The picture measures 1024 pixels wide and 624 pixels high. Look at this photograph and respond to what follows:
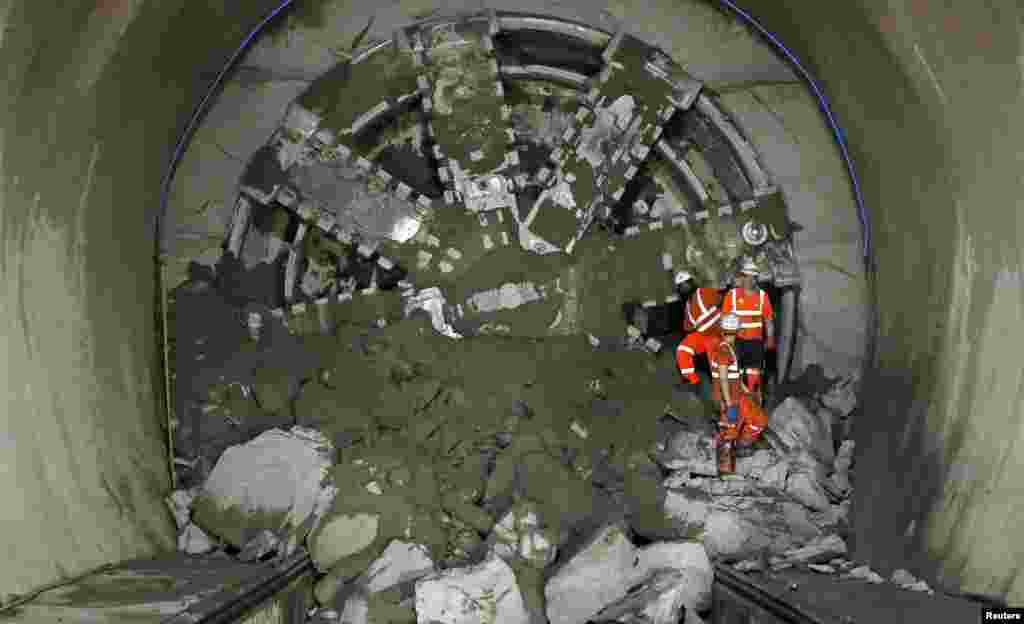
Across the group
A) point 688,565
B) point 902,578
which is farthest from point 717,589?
point 902,578

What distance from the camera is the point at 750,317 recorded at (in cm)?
512

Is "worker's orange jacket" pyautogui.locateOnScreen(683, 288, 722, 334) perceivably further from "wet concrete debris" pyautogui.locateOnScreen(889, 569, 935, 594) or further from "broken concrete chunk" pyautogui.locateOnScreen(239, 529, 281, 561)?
"broken concrete chunk" pyautogui.locateOnScreen(239, 529, 281, 561)

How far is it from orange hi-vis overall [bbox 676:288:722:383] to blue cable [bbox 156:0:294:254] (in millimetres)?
2335

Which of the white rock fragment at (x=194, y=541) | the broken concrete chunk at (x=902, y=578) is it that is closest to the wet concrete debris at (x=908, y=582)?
the broken concrete chunk at (x=902, y=578)

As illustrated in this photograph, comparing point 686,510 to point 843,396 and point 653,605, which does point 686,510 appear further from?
point 843,396

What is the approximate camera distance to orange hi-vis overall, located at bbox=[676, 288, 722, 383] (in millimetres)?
5156

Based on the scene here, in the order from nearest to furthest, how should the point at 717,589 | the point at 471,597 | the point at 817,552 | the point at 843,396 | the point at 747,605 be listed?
the point at 747,605 → the point at 471,597 → the point at 717,589 → the point at 817,552 → the point at 843,396

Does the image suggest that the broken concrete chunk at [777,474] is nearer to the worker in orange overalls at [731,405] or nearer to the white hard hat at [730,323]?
the worker in orange overalls at [731,405]

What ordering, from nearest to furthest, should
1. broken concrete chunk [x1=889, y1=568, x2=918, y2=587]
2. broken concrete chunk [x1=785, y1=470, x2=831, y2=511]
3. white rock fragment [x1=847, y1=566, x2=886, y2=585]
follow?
1. broken concrete chunk [x1=889, y1=568, x2=918, y2=587]
2. white rock fragment [x1=847, y1=566, x2=886, y2=585]
3. broken concrete chunk [x1=785, y1=470, x2=831, y2=511]

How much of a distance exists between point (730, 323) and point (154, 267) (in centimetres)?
265

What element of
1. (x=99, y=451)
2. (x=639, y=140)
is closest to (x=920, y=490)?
(x=639, y=140)

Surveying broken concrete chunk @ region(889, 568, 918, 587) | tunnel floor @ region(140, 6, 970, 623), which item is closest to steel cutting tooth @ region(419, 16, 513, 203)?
tunnel floor @ region(140, 6, 970, 623)

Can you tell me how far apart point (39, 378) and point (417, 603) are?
5.12ft

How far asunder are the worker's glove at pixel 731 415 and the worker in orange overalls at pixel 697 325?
0.91ft
